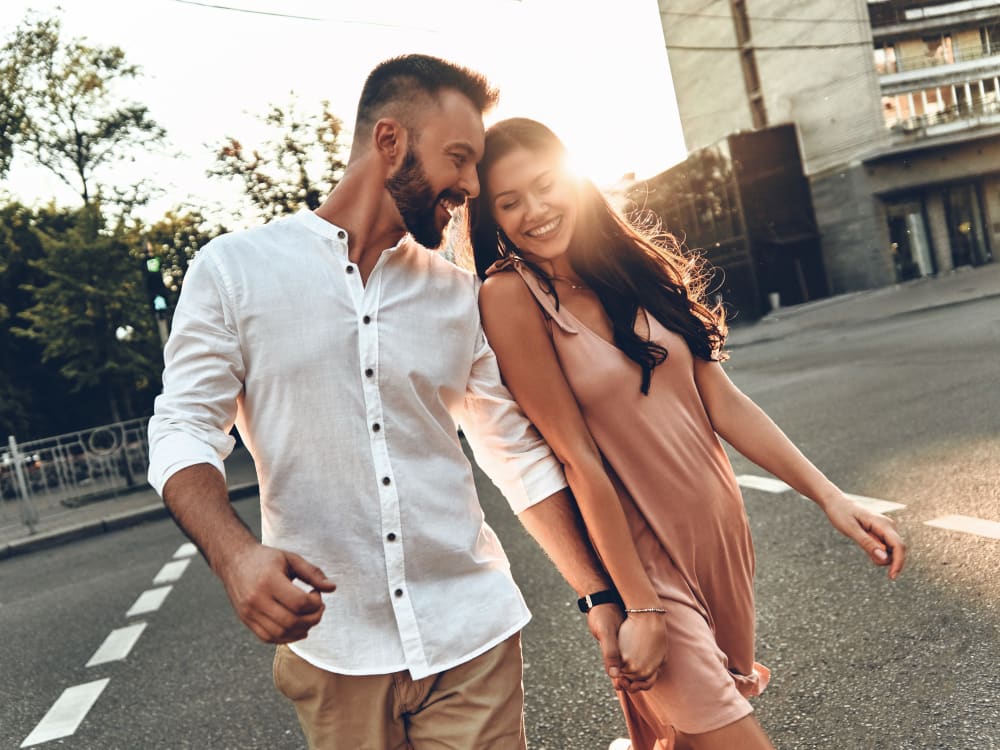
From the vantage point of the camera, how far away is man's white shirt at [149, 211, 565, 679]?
1745 mm

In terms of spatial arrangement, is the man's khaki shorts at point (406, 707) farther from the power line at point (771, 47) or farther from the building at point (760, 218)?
the building at point (760, 218)

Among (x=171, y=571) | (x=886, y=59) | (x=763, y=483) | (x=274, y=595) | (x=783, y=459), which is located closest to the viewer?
(x=274, y=595)

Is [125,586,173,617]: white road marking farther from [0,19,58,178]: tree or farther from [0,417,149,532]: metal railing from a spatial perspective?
[0,19,58,178]: tree

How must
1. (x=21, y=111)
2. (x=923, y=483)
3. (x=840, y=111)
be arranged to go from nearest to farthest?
(x=923, y=483) < (x=21, y=111) < (x=840, y=111)

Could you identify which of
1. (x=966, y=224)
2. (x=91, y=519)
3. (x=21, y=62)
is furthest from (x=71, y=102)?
(x=966, y=224)

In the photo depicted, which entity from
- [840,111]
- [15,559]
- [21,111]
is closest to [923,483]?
[15,559]

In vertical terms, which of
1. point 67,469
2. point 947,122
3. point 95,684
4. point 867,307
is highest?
point 947,122

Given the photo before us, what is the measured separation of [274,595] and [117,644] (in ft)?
16.0

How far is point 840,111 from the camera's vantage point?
37.5 m

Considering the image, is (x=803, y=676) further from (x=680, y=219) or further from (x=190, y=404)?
(x=680, y=219)

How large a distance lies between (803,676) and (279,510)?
245 centimetres

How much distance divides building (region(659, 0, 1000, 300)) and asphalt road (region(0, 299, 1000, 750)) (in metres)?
30.2

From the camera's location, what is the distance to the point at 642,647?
1.86 meters

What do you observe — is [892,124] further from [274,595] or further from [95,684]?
[274,595]
